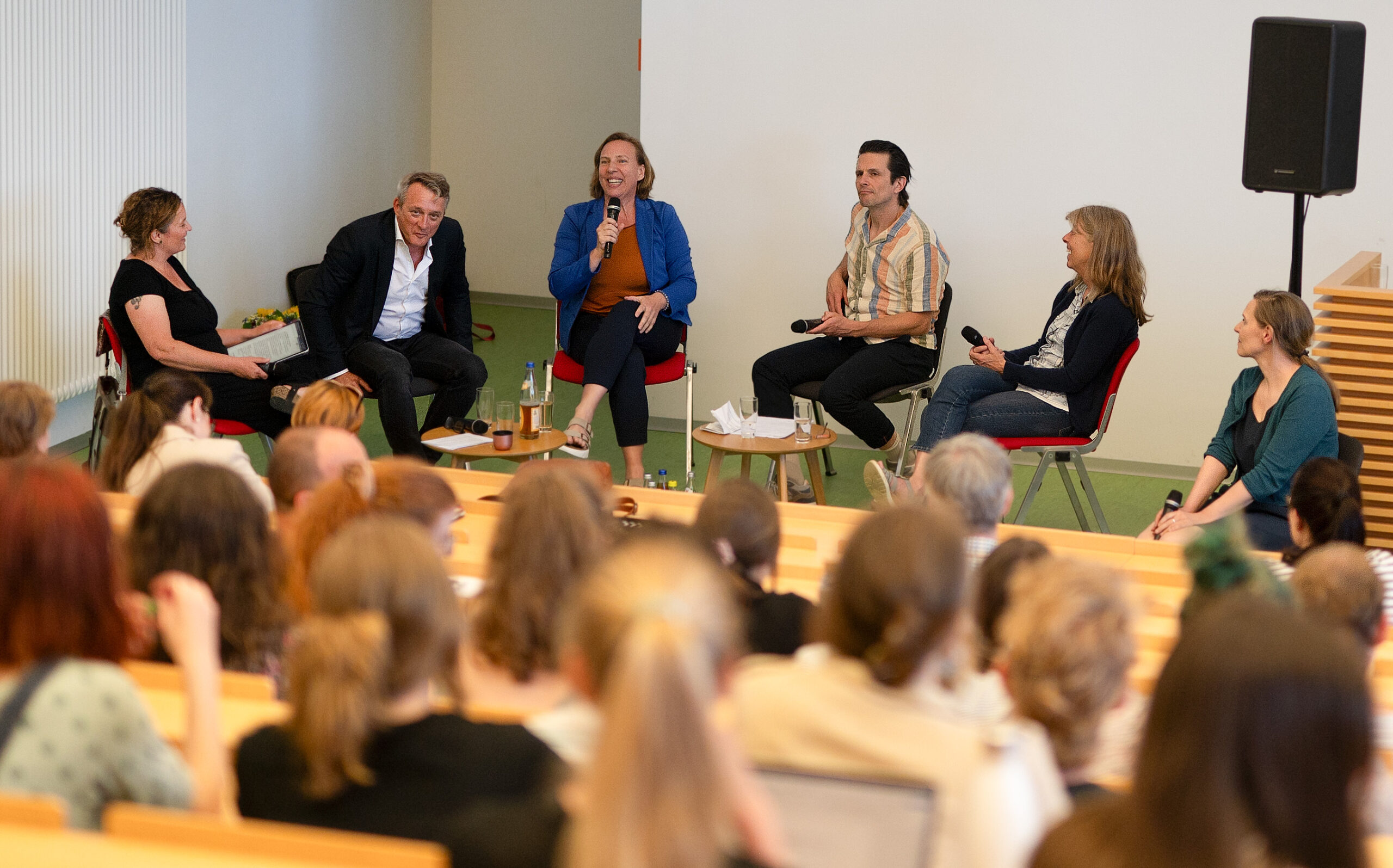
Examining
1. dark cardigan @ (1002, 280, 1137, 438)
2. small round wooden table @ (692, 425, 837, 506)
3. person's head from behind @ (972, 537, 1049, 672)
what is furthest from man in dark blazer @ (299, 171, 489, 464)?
person's head from behind @ (972, 537, 1049, 672)

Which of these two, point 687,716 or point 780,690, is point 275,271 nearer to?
point 780,690

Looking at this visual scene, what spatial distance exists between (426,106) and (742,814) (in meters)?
8.78

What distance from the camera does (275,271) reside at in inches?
302

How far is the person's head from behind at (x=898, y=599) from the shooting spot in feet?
5.65

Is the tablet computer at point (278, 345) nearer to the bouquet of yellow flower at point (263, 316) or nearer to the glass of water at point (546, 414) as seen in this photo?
the bouquet of yellow flower at point (263, 316)

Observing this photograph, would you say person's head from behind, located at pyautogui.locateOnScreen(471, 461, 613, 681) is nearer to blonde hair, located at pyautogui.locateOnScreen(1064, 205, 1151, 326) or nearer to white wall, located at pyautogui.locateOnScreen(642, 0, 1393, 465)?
blonde hair, located at pyautogui.locateOnScreen(1064, 205, 1151, 326)

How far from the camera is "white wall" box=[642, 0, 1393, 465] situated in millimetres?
5766

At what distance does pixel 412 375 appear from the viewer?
5492 millimetres

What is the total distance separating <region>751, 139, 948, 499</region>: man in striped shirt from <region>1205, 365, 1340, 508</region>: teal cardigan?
162cm

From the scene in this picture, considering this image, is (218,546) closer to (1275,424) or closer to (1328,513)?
(1328,513)

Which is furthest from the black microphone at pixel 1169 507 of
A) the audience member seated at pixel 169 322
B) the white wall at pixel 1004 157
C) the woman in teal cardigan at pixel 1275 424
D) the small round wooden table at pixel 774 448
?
the audience member seated at pixel 169 322

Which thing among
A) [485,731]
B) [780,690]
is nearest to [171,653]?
[485,731]

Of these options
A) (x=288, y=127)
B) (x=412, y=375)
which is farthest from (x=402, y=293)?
(x=288, y=127)

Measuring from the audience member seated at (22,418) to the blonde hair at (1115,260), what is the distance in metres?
3.39
